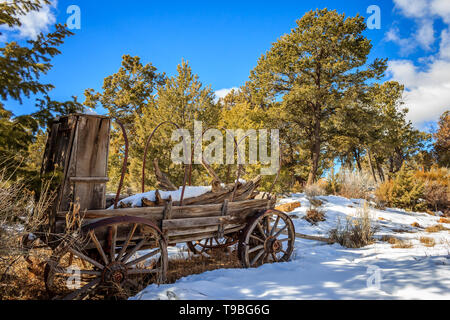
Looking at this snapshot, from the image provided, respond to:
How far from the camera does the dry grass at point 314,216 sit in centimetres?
772

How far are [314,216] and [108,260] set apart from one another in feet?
21.3

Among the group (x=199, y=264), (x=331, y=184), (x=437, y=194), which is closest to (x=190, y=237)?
(x=199, y=264)

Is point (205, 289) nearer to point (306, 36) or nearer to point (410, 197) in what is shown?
point (410, 197)

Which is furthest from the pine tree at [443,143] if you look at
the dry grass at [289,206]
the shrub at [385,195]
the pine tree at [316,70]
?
the dry grass at [289,206]

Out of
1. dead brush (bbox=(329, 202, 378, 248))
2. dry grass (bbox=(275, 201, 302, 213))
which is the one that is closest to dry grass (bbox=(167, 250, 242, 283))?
dead brush (bbox=(329, 202, 378, 248))

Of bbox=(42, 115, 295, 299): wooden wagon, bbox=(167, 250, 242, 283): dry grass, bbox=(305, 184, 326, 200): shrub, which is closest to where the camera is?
bbox=(42, 115, 295, 299): wooden wagon

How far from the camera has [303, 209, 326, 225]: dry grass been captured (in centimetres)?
772

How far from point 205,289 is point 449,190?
1202 cm

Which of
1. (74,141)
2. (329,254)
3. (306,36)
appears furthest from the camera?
(306,36)

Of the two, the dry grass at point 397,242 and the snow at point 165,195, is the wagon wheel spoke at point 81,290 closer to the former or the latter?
the snow at point 165,195

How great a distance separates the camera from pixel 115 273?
2521mm

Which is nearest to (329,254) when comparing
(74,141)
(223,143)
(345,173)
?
(74,141)

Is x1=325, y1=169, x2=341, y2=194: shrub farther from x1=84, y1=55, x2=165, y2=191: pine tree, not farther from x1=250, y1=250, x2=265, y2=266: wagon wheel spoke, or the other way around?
x1=84, y1=55, x2=165, y2=191: pine tree

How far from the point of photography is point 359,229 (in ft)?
18.7
